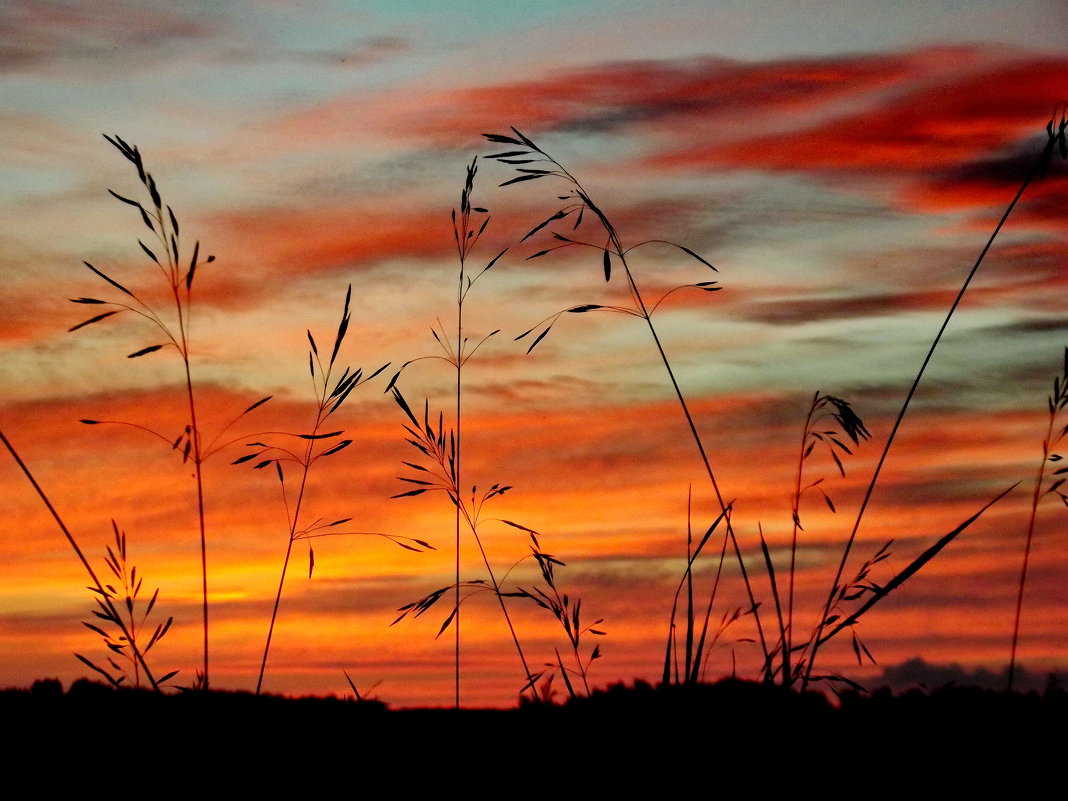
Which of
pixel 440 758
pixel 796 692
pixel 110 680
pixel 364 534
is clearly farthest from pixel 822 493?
pixel 110 680

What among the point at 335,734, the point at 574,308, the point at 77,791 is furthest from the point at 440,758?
the point at 574,308

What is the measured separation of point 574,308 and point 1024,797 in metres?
1.60

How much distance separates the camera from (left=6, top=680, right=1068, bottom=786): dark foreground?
1.90 metres

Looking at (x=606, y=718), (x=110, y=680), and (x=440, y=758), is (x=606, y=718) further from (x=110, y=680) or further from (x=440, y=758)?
(x=110, y=680)

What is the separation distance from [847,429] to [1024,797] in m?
1.30

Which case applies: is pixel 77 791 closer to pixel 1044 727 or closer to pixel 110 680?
A: pixel 110 680

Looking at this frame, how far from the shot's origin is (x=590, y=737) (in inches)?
80.4

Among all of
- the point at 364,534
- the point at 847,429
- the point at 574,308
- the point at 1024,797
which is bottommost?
the point at 1024,797

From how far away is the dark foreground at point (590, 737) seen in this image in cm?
190

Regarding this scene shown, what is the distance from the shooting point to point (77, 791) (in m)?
1.84

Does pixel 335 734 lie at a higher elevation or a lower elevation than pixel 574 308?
lower

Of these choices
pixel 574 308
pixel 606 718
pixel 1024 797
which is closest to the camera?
pixel 1024 797

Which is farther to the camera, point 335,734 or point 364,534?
point 364,534

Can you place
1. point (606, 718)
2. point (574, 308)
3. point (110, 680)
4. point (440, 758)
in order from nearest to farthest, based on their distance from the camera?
1. point (440, 758)
2. point (606, 718)
3. point (110, 680)
4. point (574, 308)
